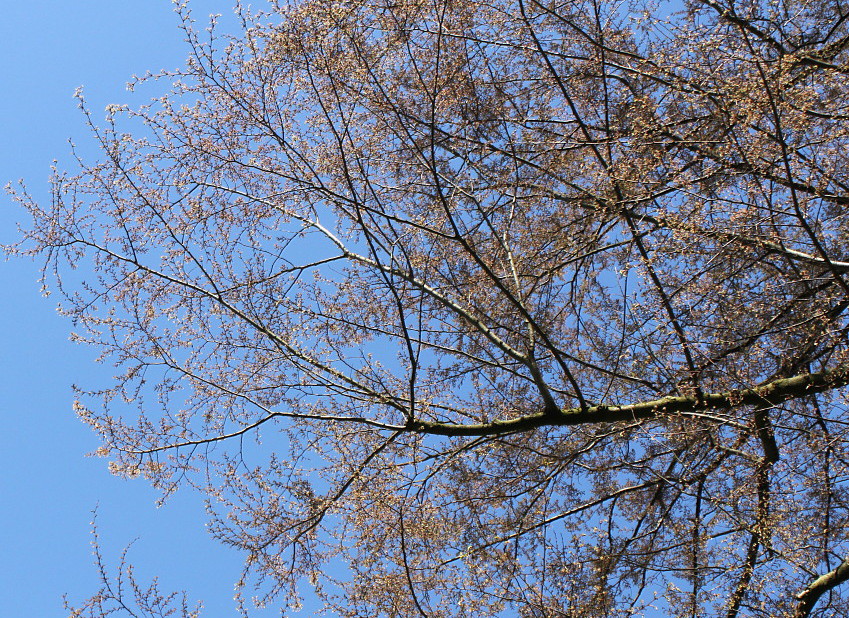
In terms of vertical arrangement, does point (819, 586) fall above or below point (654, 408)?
below

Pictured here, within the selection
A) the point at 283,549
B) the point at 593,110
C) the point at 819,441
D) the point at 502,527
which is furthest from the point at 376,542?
the point at 593,110

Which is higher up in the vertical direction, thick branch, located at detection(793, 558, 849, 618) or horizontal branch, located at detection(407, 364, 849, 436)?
horizontal branch, located at detection(407, 364, 849, 436)

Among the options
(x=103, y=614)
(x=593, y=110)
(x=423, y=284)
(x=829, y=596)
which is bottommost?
(x=829, y=596)

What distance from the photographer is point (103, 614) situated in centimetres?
433

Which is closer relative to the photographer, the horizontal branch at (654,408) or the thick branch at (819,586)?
the horizontal branch at (654,408)

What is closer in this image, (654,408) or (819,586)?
(654,408)

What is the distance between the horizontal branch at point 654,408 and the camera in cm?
414

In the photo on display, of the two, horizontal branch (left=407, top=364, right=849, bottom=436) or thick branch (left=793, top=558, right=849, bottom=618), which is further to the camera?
thick branch (left=793, top=558, right=849, bottom=618)

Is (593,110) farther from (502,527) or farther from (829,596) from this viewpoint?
(829,596)

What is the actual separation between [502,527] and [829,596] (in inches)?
92.3

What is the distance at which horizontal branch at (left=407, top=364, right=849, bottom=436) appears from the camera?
414 cm

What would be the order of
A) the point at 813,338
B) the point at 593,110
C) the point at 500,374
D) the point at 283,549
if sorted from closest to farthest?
the point at 813,338 → the point at 283,549 → the point at 593,110 → the point at 500,374

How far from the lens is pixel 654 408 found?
4.30 meters

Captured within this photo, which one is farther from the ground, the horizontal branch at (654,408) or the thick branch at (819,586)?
the horizontal branch at (654,408)
